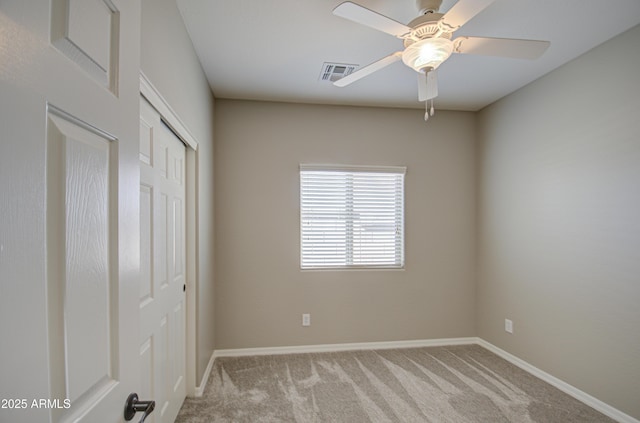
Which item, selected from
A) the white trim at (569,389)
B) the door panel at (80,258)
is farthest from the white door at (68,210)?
the white trim at (569,389)

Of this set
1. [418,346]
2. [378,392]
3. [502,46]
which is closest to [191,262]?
[378,392]

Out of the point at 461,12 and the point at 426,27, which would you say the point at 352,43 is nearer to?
the point at 426,27

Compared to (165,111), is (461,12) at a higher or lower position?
higher

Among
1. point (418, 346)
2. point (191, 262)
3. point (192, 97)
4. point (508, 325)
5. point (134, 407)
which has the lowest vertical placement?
point (418, 346)

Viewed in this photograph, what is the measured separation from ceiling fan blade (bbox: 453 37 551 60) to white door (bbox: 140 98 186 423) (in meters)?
1.69

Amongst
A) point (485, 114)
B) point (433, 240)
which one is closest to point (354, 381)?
point (433, 240)

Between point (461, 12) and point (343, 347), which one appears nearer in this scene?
point (461, 12)

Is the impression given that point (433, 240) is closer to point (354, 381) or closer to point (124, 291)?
point (354, 381)

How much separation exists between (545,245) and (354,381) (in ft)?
6.86

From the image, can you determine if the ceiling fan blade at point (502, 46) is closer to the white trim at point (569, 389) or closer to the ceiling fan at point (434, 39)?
the ceiling fan at point (434, 39)

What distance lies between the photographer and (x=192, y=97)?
226 centimetres

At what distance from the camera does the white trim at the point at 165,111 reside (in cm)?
138

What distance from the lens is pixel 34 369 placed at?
1.54 feet

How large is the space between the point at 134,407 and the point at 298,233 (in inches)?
101
